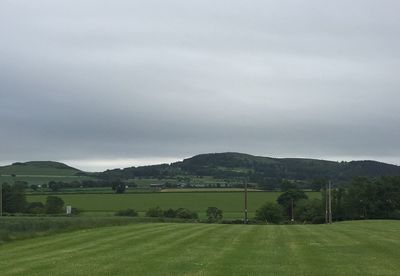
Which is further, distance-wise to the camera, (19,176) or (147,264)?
(19,176)

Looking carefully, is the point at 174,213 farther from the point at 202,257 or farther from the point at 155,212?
the point at 202,257

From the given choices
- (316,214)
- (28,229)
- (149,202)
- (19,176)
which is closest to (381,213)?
(316,214)

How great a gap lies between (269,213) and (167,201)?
2416cm

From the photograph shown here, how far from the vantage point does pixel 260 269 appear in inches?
752

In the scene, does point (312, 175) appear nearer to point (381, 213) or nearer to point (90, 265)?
point (381, 213)

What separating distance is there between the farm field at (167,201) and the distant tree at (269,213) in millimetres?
3761

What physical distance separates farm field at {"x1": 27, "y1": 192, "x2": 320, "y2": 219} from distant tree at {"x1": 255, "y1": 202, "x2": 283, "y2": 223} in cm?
376

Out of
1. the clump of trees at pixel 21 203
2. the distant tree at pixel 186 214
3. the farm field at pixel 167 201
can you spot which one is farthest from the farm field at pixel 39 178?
the distant tree at pixel 186 214

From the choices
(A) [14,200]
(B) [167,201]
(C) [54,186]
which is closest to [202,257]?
(A) [14,200]

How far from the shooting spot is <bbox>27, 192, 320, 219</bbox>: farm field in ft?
373

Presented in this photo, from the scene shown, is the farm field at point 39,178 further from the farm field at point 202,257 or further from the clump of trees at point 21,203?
the farm field at point 202,257

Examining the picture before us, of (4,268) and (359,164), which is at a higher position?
(359,164)

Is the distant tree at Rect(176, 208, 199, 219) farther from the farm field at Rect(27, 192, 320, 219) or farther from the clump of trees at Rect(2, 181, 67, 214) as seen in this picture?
the clump of trees at Rect(2, 181, 67, 214)

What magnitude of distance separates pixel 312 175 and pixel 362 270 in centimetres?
17357
